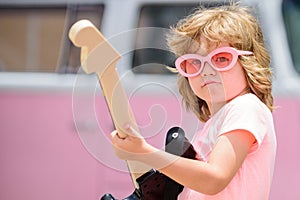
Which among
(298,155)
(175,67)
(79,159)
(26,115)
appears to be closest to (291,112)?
(298,155)

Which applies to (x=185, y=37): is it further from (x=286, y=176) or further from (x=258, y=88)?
(x=286, y=176)

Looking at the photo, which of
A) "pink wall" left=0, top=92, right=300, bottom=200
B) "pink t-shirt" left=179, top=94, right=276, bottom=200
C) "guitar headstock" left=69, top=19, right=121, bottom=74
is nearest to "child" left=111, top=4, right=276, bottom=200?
"pink t-shirt" left=179, top=94, right=276, bottom=200

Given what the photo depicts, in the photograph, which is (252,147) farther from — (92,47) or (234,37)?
(92,47)

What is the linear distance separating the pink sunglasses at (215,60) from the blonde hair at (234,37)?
21 mm

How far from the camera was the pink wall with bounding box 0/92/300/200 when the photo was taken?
11.1 feet

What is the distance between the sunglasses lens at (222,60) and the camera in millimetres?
1394

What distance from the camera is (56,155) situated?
363cm

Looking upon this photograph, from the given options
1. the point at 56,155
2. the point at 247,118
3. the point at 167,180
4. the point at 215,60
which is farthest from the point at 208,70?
the point at 56,155

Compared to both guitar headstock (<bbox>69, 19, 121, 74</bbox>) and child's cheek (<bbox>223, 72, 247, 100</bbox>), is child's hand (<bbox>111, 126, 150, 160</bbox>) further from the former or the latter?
child's cheek (<bbox>223, 72, 247, 100</bbox>)

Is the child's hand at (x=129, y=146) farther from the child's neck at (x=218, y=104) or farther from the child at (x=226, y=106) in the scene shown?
the child's neck at (x=218, y=104)

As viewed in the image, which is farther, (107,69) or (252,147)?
(252,147)

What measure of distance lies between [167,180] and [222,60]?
0.85ft

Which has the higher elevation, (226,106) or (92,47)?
(92,47)

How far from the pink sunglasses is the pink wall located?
79.5 inches
